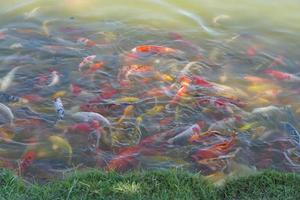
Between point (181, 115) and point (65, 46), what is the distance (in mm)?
2036

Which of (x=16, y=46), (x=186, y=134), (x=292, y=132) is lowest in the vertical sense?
(x=292, y=132)

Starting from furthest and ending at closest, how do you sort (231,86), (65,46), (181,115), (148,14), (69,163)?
1. (148,14)
2. (65,46)
3. (231,86)
4. (181,115)
5. (69,163)

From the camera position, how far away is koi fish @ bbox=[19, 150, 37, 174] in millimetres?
5198

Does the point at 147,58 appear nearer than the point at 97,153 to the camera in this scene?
No

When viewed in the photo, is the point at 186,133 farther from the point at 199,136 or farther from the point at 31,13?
the point at 31,13

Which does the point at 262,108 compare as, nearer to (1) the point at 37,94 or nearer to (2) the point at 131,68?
(2) the point at 131,68

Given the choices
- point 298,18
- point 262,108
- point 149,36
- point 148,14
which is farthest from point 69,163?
point 298,18

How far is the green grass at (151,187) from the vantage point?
457 cm

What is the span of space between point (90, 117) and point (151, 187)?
1.44 meters

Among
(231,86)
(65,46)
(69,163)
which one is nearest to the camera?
(69,163)

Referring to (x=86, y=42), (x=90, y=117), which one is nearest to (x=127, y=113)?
(x=90, y=117)

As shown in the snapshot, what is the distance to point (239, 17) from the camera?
8328 millimetres

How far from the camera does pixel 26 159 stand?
5.32 metres

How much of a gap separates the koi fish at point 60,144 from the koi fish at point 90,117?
1.14 feet
